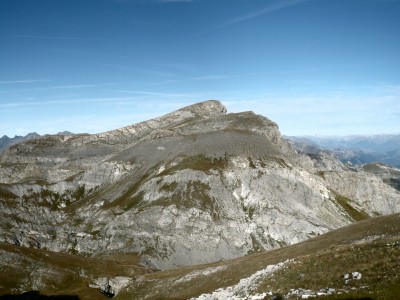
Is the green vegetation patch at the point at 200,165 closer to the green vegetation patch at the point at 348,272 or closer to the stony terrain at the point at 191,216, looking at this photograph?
the stony terrain at the point at 191,216

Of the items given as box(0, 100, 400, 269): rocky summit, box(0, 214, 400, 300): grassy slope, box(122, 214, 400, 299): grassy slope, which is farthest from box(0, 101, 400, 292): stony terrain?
box(122, 214, 400, 299): grassy slope

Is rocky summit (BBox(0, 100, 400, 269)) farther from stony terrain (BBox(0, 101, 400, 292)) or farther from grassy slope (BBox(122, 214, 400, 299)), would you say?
grassy slope (BBox(122, 214, 400, 299))

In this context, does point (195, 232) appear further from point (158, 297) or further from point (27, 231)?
point (158, 297)

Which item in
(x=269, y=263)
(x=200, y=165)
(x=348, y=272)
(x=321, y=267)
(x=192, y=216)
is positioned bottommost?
(x=192, y=216)

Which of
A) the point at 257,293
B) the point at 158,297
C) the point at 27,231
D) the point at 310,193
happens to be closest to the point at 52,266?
the point at 158,297

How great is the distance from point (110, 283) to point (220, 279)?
40623mm

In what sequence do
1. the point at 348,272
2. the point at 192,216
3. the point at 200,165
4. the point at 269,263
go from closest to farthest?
1. the point at 348,272
2. the point at 269,263
3. the point at 192,216
4. the point at 200,165

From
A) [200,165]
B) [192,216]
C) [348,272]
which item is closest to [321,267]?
[348,272]

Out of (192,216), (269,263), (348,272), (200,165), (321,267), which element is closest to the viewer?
(348,272)

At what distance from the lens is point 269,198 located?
17738 cm

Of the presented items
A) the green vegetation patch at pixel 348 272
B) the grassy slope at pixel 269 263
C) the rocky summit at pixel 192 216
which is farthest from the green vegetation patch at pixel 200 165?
the green vegetation patch at pixel 348 272

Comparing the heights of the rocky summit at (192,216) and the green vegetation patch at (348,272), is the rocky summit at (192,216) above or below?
below

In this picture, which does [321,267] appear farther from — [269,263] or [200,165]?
[200,165]

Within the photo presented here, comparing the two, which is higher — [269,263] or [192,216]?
[269,263]
